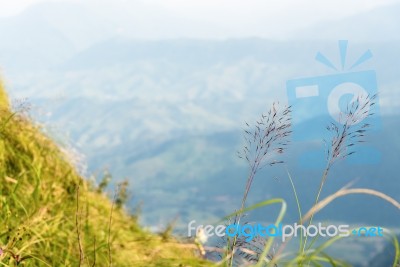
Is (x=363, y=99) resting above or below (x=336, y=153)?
above

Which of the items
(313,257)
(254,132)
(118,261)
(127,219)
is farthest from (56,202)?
(313,257)

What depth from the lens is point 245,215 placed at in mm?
2045

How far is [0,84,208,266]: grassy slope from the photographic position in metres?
3.69

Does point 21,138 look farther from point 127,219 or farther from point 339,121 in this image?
point 339,121

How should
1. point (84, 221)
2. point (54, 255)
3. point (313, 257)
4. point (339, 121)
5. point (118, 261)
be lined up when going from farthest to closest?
point (84, 221), point (118, 261), point (54, 255), point (339, 121), point (313, 257)

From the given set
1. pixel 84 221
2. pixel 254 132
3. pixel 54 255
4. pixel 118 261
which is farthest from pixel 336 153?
pixel 84 221

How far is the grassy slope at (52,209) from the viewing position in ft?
12.1

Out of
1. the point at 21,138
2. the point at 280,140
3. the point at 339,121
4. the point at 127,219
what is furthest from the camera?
the point at 127,219

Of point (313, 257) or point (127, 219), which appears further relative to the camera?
point (127, 219)

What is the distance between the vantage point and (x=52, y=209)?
4699mm

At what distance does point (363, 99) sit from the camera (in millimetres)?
2148

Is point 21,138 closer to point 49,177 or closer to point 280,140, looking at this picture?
point 49,177

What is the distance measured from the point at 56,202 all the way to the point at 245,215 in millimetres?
3098

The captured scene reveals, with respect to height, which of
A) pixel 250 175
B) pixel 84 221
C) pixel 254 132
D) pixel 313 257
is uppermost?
pixel 254 132
